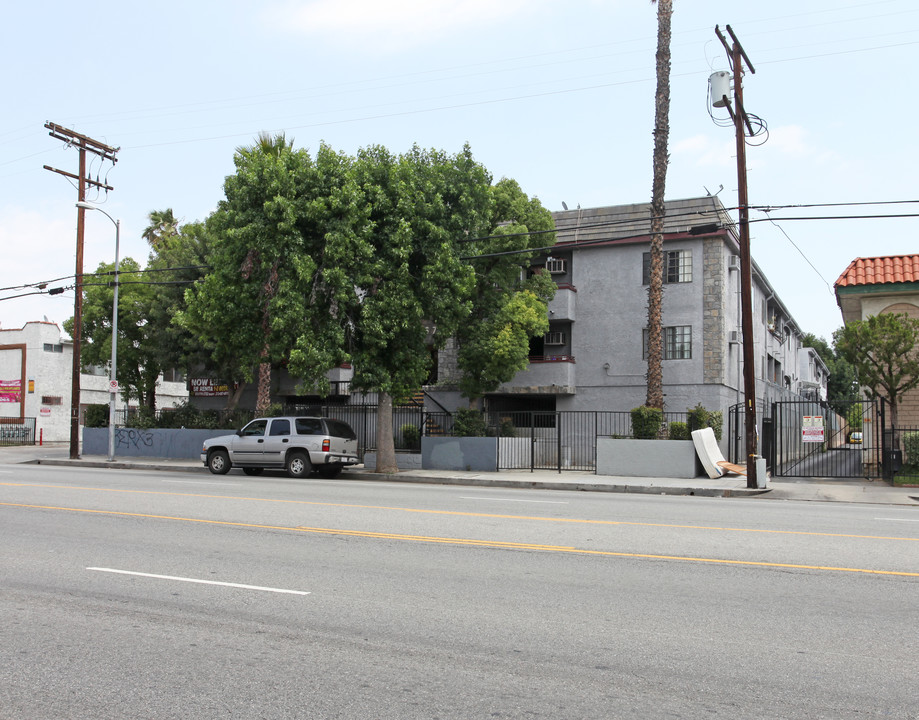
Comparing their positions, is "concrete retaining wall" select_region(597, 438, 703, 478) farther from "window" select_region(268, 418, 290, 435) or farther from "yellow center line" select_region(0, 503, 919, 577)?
"yellow center line" select_region(0, 503, 919, 577)

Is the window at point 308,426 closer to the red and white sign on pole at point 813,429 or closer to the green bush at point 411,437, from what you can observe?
the green bush at point 411,437

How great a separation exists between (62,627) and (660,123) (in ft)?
74.7

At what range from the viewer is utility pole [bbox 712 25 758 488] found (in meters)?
19.5

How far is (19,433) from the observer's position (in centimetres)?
4269

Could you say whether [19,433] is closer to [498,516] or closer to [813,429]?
[498,516]

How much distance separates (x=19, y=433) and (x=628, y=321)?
32434 millimetres

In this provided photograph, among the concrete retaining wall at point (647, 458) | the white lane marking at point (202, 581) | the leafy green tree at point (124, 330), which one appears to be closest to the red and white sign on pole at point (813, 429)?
the concrete retaining wall at point (647, 458)

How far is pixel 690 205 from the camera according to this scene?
29031mm

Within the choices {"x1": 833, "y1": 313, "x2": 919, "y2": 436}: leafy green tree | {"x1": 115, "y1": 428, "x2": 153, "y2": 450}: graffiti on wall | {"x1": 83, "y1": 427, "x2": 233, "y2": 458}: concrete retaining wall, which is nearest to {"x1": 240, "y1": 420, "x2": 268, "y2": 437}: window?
{"x1": 83, "y1": 427, "x2": 233, "y2": 458}: concrete retaining wall

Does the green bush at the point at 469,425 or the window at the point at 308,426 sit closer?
the window at the point at 308,426

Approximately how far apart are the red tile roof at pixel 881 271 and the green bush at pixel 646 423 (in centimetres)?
657

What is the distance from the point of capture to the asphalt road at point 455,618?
15.0ft

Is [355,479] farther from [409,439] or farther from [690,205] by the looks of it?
[690,205]

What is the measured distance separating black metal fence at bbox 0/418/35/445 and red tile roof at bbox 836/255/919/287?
128 ft
